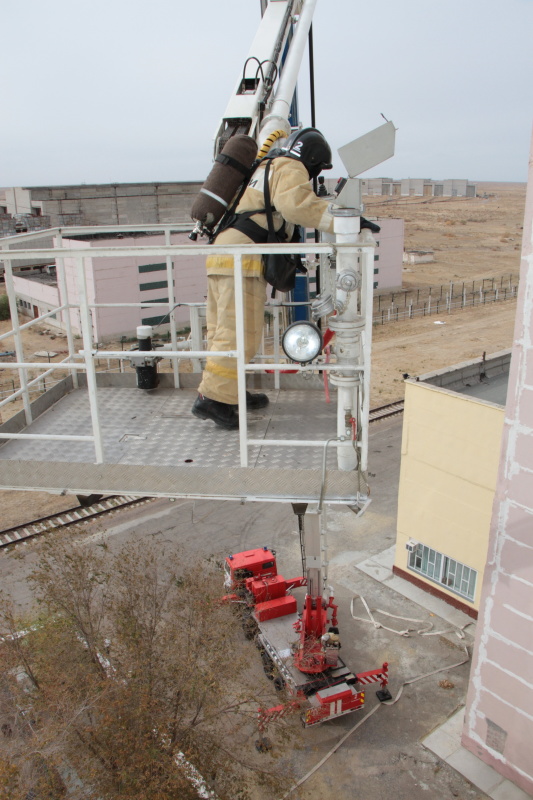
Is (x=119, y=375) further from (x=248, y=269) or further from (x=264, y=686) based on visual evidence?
(x=264, y=686)

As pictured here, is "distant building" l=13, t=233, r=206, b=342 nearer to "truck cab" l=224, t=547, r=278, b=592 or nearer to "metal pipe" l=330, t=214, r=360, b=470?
"truck cab" l=224, t=547, r=278, b=592

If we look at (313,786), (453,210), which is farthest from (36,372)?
(453,210)

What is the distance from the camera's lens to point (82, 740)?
8.12m

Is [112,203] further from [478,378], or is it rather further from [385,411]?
[478,378]

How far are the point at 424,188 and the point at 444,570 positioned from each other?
455 feet

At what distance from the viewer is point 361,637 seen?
12.1 metres

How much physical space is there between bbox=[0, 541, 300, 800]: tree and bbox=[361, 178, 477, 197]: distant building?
442 ft

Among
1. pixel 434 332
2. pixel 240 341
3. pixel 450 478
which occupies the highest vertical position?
pixel 240 341

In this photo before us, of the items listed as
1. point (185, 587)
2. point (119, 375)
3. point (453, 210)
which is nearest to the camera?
point (119, 375)

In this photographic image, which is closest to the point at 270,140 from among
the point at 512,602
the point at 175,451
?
the point at 175,451

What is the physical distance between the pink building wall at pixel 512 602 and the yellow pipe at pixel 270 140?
9.50ft

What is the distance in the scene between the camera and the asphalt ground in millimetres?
9359

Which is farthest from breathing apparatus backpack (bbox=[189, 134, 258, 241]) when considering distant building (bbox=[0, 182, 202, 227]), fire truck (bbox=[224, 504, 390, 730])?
distant building (bbox=[0, 182, 202, 227])

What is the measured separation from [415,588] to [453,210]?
340ft
